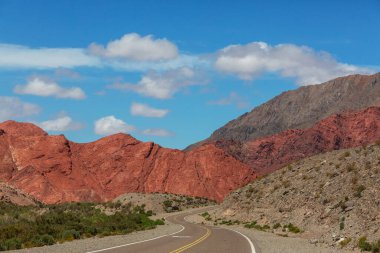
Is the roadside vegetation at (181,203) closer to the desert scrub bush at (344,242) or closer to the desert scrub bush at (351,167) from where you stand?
the desert scrub bush at (351,167)

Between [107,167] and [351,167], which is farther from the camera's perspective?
[107,167]

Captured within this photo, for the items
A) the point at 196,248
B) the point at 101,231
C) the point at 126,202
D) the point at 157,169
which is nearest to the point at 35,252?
the point at 196,248

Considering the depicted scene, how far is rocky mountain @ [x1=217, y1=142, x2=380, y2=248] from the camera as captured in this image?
3078 cm

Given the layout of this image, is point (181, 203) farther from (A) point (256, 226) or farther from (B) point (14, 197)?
(A) point (256, 226)

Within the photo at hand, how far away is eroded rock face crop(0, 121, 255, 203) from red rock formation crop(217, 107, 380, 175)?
25.0 metres

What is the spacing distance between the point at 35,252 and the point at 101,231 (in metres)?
13.3

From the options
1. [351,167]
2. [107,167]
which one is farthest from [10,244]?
[107,167]

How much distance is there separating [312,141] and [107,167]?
65.2 metres

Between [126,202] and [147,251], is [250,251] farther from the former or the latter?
[126,202]

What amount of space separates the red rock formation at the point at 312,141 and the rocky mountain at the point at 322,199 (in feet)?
266

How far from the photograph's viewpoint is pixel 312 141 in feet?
475

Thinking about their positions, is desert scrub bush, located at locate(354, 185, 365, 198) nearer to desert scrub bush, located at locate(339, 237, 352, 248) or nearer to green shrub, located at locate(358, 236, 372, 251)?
desert scrub bush, located at locate(339, 237, 352, 248)

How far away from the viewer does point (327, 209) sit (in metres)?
38.4

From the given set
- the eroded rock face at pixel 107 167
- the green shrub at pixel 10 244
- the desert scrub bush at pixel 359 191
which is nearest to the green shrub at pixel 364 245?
the desert scrub bush at pixel 359 191
